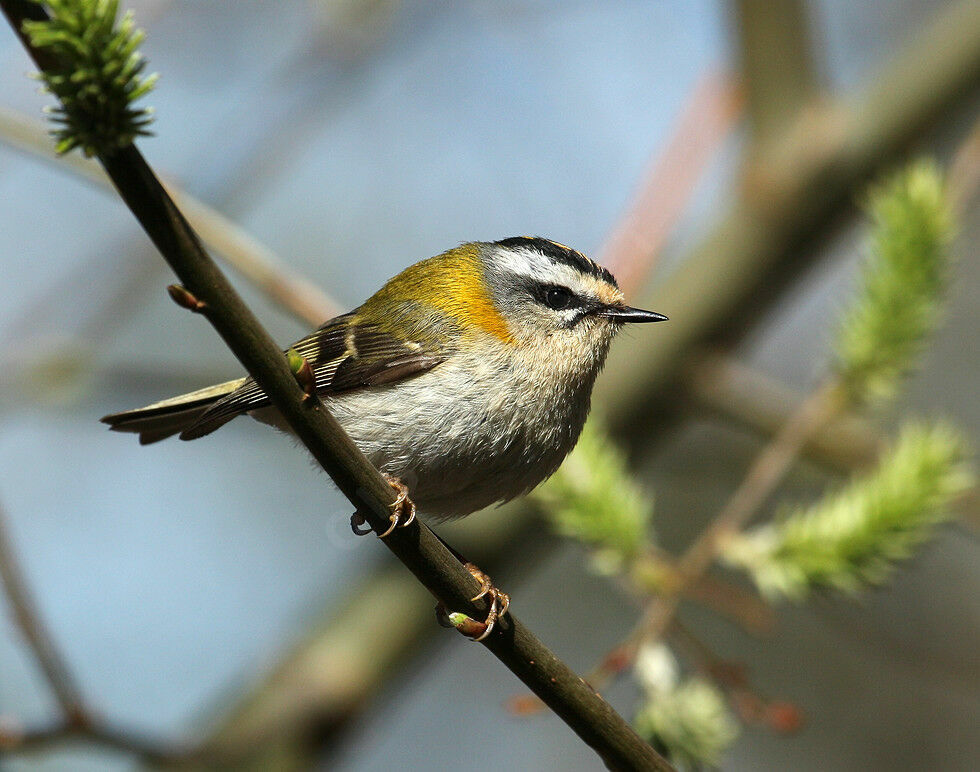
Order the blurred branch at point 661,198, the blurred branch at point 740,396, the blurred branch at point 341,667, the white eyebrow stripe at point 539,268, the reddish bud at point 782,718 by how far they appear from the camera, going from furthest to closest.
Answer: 1. the blurred branch at point 740,396
2. the blurred branch at point 341,667
3. the blurred branch at point 661,198
4. the white eyebrow stripe at point 539,268
5. the reddish bud at point 782,718

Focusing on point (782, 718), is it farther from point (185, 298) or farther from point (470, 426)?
point (185, 298)

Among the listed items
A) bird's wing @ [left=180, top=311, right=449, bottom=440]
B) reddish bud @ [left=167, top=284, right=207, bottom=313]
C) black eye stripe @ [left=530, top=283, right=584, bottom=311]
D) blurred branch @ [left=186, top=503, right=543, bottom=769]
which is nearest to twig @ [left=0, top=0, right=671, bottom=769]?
reddish bud @ [left=167, top=284, right=207, bottom=313]

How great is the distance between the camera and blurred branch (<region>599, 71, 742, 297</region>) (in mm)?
2684

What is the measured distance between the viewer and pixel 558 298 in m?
2.21

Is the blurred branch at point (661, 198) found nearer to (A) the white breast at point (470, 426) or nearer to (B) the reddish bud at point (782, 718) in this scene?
(A) the white breast at point (470, 426)

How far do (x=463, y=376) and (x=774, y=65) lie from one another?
189cm

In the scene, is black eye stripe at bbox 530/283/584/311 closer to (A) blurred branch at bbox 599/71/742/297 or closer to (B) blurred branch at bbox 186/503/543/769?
(A) blurred branch at bbox 599/71/742/297

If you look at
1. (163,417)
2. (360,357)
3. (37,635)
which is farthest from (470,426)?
(37,635)

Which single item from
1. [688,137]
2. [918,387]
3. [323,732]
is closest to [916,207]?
[688,137]

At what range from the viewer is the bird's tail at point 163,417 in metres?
1.98

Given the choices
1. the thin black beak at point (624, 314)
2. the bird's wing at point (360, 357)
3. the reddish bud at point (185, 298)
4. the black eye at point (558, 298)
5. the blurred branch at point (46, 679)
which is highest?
the reddish bud at point (185, 298)

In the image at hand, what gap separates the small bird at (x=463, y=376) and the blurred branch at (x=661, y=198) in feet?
1.25

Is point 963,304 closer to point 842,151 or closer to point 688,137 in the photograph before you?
point 842,151

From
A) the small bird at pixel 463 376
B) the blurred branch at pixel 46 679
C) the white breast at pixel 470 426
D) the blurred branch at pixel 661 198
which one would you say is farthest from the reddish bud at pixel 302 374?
the blurred branch at pixel 661 198
